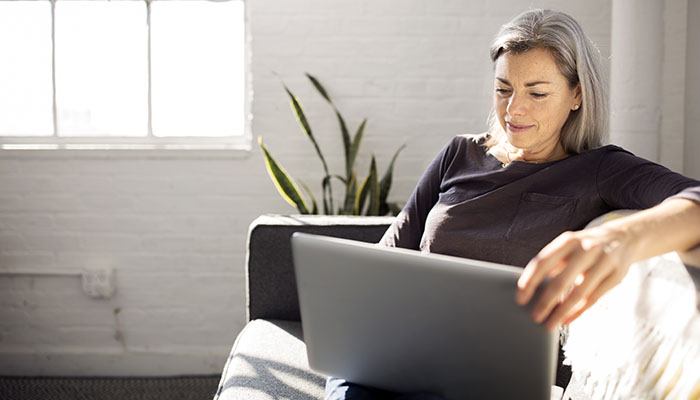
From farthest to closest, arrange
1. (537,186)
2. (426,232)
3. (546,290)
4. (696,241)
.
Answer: (426,232)
(537,186)
(696,241)
(546,290)

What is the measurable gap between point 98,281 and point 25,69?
1.11 meters

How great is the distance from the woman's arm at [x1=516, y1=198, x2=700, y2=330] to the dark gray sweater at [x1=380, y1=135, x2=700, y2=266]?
0.36 meters

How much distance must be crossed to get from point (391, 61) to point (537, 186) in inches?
67.3

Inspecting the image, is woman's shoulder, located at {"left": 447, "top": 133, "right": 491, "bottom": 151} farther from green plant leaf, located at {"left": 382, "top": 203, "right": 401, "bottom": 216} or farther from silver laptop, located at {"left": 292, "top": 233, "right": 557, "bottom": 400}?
green plant leaf, located at {"left": 382, "top": 203, "right": 401, "bottom": 216}

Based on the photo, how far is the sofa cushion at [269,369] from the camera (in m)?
1.51

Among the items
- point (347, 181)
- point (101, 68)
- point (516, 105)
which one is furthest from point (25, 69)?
point (516, 105)

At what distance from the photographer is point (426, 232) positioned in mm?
1651

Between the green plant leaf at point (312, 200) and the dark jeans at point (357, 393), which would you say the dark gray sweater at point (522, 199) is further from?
the green plant leaf at point (312, 200)

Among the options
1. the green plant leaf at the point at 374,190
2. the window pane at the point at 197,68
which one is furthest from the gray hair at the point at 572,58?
the window pane at the point at 197,68

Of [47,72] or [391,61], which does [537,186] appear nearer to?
[391,61]

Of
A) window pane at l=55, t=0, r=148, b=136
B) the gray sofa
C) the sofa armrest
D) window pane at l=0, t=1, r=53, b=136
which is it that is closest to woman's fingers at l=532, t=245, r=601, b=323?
the gray sofa

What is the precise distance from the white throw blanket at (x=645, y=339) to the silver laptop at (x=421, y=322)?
0.17 meters

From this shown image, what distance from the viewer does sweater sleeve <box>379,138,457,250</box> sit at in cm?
175

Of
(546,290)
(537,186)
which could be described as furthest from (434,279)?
A: (537,186)
